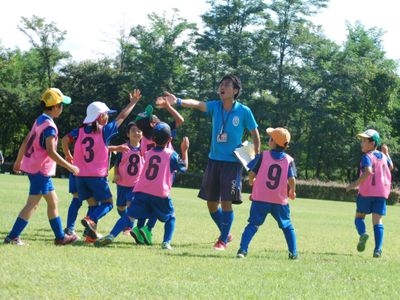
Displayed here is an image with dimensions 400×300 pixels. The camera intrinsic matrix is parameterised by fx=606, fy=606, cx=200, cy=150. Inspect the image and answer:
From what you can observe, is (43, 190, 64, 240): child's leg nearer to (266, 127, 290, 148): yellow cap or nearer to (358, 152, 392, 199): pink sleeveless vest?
(266, 127, 290, 148): yellow cap

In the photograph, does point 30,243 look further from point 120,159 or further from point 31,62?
point 31,62

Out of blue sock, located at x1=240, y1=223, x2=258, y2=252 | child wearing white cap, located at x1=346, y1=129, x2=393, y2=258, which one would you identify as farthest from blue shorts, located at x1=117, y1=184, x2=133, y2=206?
child wearing white cap, located at x1=346, y1=129, x2=393, y2=258

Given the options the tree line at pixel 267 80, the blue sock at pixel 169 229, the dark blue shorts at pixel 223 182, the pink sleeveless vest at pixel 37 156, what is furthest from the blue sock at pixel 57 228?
the tree line at pixel 267 80

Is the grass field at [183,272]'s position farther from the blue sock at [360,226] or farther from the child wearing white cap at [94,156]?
the child wearing white cap at [94,156]

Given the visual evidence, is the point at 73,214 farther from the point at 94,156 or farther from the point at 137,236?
the point at 137,236

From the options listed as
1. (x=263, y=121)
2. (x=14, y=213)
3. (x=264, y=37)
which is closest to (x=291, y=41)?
(x=264, y=37)

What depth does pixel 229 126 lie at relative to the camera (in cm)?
883

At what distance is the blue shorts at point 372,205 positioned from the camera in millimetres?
9500

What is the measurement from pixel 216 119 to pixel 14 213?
574 cm

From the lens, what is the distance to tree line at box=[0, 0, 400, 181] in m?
58.4

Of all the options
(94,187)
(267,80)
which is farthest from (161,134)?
(267,80)

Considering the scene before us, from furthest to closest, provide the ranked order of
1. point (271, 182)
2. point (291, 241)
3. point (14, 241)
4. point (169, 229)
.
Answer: point (169, 229)
point (271, 182)
point (291, 241)
point (14, 241)

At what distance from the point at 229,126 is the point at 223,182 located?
82 cm

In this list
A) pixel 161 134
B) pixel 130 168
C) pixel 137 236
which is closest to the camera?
pixel 161 134
